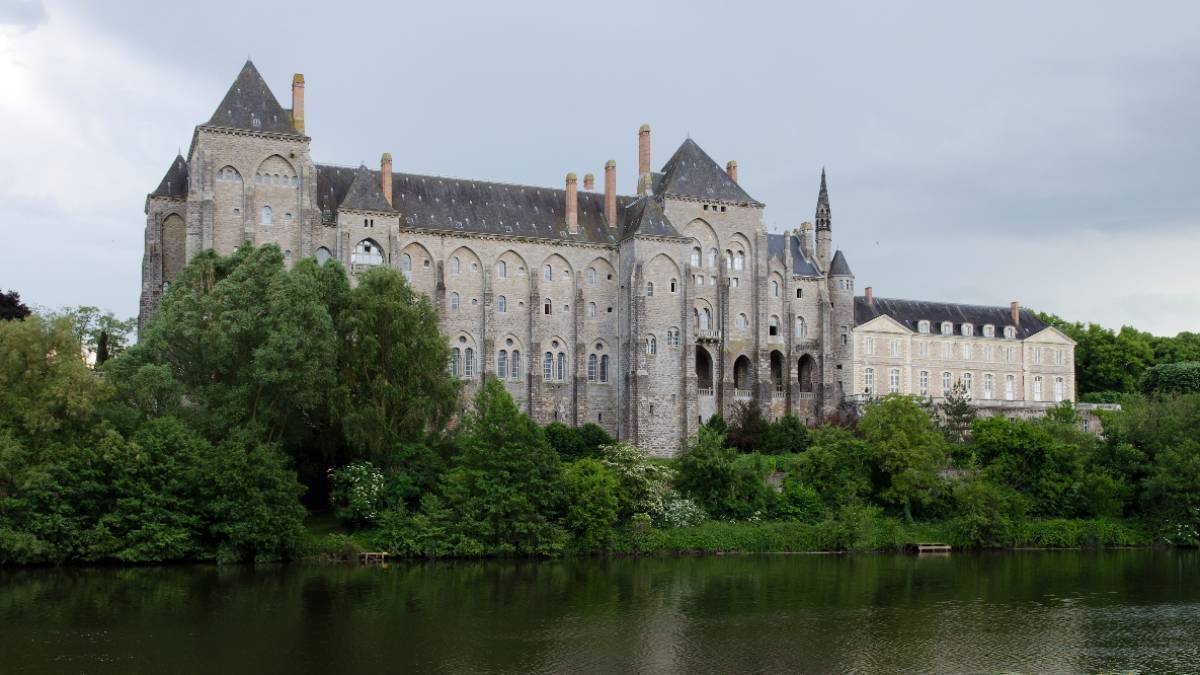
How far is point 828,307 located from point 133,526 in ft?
136

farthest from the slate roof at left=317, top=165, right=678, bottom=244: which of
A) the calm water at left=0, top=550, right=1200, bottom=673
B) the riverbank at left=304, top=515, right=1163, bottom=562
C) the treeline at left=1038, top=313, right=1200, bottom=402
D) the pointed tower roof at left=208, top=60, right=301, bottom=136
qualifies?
the treeline at left=1038, top=313, right=1200, bottom=402

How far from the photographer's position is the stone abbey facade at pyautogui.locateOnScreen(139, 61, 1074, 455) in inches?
2151

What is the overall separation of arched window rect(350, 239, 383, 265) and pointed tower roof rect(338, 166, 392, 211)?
1677mm

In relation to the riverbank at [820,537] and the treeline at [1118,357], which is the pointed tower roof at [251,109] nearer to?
the riverbank at [820,537]

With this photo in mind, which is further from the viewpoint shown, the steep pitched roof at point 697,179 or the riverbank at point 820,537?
the steep pitched roof at point 697,179

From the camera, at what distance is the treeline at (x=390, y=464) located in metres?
37.7

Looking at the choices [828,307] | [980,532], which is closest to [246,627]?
[980,532]

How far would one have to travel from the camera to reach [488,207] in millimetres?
62625

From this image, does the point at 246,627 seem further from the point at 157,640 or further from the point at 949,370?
the point at 949,370

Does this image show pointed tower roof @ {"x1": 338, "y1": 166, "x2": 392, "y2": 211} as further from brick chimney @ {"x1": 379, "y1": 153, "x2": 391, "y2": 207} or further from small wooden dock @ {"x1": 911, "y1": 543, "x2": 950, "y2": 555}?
small wooden dock @ {"x1": 911, "y1": 543, "x2": 950, "y2": 555}

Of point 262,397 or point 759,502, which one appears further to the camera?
point 759,502

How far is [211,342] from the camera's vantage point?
136 feet

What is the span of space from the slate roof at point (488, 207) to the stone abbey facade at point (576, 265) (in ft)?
0.34

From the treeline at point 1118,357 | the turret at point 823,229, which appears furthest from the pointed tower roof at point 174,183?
the treeline at point 1118,357
